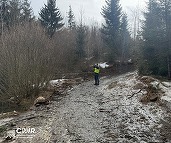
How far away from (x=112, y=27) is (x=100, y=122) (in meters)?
28.7

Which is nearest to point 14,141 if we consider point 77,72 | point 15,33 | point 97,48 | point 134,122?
point 134,122

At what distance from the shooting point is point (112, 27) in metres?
36.9

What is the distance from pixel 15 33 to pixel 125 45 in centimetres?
2321

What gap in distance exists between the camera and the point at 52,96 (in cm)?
1798

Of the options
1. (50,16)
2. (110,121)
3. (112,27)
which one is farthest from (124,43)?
(110,121)

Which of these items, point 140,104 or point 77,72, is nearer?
point 140,104

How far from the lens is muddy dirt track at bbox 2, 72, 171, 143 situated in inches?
327

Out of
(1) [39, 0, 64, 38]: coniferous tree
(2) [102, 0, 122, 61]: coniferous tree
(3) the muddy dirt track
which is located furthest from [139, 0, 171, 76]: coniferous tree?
(1) [39, 0, 64, 38]: coniferous tree

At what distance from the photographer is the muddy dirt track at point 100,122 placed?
8.30 metres

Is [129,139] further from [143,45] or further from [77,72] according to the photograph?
[77,72]

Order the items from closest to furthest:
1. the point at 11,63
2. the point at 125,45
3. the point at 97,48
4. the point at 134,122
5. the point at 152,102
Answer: the point at 134,122 → the point at 152,102 → the point at 11,63 → the point at 125,45 → the point at 97,48

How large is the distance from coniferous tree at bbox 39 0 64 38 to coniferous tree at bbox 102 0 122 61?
8.32 m

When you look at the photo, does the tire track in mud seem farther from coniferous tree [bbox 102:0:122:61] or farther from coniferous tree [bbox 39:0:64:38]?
coniferous tree [bbox 39:0:64:38]

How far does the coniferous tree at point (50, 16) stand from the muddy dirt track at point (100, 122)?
25686mm
